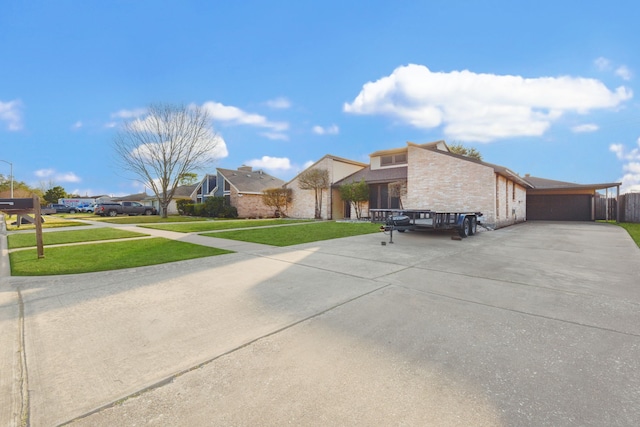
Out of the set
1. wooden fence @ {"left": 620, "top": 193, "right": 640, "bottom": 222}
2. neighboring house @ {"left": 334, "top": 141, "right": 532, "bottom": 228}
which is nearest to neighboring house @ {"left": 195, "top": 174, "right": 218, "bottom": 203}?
neighboring house @ {"left": 334, "top": 141, "right": 532, "bottom": 228}

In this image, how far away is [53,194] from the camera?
200 feet

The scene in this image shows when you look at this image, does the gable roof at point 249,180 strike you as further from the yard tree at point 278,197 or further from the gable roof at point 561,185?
the gable roof at point 561,185

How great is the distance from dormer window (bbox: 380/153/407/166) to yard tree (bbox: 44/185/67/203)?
71.8m

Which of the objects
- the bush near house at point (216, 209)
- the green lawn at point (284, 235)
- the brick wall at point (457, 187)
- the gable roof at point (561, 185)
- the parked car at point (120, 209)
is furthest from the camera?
the parked car at point (120, 209)

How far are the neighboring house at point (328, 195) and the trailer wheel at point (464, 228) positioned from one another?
14152mm

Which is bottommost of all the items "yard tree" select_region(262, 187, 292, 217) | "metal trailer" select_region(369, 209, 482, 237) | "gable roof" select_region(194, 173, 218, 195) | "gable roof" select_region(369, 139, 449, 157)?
"metal trailer" select_region(369, 209, 482, 237)

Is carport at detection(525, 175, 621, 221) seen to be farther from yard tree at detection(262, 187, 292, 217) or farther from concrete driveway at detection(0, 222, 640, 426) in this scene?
concrete driveway at detection(0, 222, 640, 426)

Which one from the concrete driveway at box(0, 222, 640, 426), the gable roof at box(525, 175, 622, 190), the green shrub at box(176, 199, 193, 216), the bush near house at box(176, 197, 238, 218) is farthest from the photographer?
the green shrub at box(176, 199, 193, 216)

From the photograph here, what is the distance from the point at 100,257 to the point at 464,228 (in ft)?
42.6

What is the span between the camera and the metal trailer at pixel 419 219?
35.7 feet

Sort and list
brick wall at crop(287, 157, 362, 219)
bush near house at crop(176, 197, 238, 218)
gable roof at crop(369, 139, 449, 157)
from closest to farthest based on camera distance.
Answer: gable roof at crop(369, 139, 449, 157) → brick wall at crop(287, 157, 362, 219) → bush near house at crop(176, 197, 238, 218)

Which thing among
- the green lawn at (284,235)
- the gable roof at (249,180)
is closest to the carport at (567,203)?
the green lawn at (284,235)

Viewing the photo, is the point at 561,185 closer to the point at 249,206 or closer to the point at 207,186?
the point at 249,206

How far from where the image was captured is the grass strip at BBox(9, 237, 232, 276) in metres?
6.36
